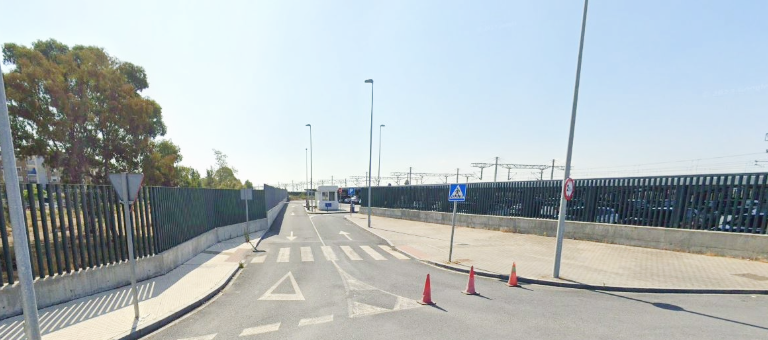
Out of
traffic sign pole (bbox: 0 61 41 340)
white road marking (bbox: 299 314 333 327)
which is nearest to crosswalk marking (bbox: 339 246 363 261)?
white road marking (bbox: 299 314 333 327)

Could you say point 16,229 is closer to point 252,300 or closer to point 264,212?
point 252,300

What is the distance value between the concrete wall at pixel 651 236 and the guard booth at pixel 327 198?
2351 centimetres

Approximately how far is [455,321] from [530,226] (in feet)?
40.8

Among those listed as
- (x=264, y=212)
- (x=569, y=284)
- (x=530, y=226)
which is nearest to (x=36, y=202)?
A: (x=569, y=284)

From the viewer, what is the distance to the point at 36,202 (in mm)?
5715

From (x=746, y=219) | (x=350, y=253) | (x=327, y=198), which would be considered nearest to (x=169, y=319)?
(x=350, y=253)

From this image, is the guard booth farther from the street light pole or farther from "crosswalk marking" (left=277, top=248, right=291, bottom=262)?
the street light pole

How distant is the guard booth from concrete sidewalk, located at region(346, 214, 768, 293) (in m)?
25.2

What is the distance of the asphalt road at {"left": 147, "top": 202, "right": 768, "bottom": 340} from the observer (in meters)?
5.09

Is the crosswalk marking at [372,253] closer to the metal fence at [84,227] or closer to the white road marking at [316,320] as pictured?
the white road marking at [316,320]

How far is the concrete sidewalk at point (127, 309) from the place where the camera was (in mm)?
4887

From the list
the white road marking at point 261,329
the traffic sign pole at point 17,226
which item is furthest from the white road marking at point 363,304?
the traffic sign pole at point 17,226

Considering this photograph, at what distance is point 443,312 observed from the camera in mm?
6000

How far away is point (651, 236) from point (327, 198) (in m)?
32.3
